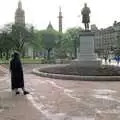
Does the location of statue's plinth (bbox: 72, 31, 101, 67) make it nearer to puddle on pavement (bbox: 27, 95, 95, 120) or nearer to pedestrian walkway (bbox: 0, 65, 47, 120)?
pedestrian walkway (bbox: 0, 65, 47, 120)

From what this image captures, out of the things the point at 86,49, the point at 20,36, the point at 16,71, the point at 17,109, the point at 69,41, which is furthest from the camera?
the point at 69,41

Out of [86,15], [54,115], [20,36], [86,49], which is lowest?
[54,115]

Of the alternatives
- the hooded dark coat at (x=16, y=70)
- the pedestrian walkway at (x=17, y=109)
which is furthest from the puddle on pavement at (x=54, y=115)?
the hooded dark coat at (x=16, y=70)

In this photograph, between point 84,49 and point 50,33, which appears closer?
point 84,49

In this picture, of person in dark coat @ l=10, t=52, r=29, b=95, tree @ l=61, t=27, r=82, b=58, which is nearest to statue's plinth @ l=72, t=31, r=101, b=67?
person in dark coat @ l=10, t=52, r=29, b=95

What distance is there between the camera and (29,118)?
32.7 feet

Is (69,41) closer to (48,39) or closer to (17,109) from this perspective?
(48,39)

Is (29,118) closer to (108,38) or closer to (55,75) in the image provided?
(55,75)

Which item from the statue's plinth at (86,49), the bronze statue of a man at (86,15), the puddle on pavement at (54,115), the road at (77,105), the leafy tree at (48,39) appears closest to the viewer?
the puddle on pavement at (54,115)

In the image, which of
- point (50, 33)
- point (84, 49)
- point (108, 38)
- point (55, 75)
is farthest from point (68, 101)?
point (108, 38)

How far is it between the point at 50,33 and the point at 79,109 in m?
97.6

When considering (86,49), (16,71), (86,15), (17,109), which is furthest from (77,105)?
(86,15)

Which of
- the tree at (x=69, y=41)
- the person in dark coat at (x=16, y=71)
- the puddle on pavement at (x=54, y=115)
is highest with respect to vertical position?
the tree at (x=69, y=41)

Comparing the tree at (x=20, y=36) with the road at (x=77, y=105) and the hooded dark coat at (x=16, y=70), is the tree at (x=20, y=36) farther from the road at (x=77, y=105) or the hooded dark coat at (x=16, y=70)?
the road at (x=77, y=105)
